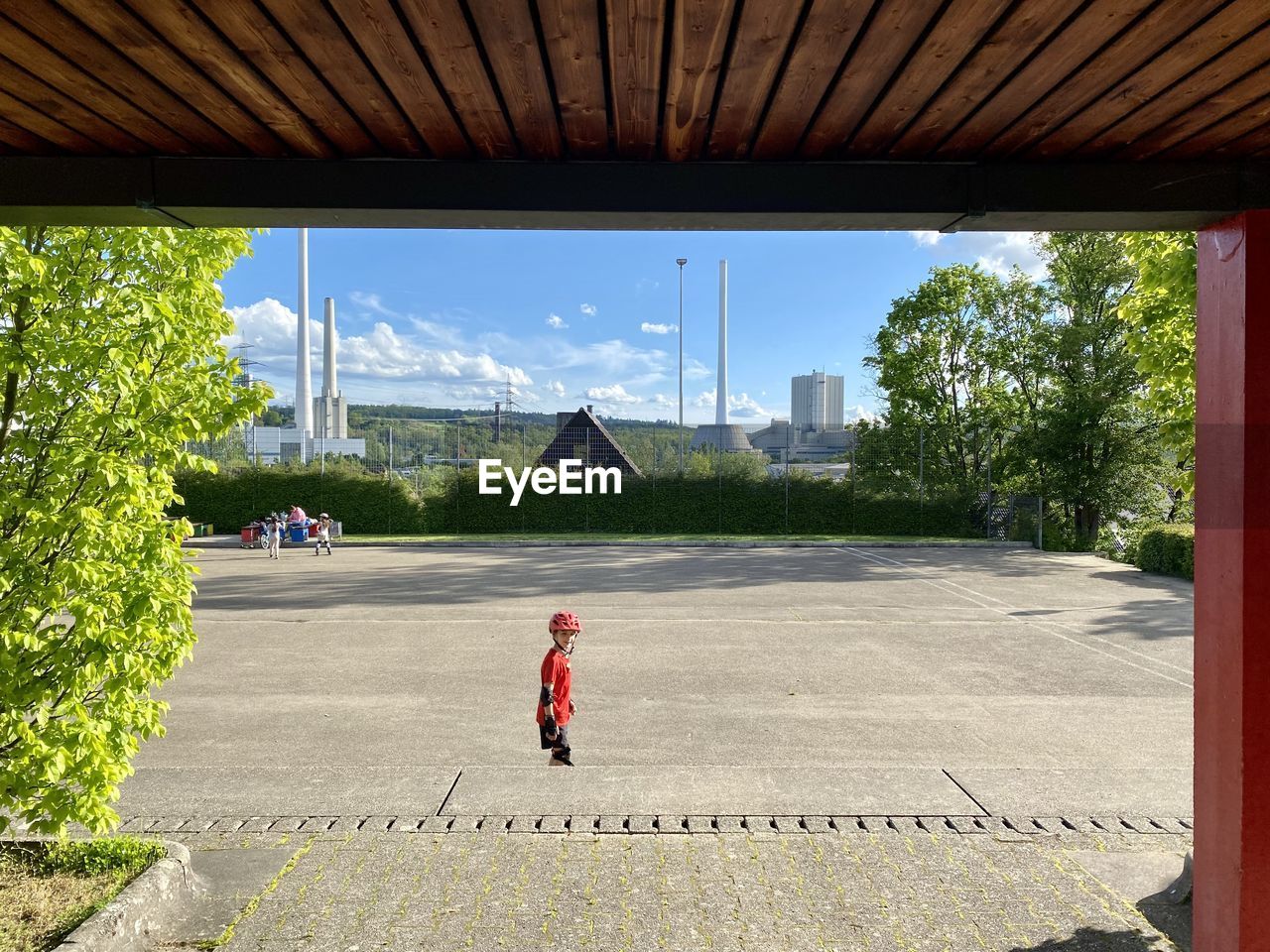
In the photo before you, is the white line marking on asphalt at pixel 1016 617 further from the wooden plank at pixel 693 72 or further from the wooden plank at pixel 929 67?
the wooden plank at pixel 693 72

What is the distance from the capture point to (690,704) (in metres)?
8.04

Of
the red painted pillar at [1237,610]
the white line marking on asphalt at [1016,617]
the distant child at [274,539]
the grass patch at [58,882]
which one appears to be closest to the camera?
the red painted pillar at [1237,610]

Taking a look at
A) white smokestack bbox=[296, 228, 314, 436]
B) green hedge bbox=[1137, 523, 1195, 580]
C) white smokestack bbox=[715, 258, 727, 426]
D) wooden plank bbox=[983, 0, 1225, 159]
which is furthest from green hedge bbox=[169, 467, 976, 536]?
white smokestack bbox=[715, 258, 727, 426]

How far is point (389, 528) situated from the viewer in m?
31.0

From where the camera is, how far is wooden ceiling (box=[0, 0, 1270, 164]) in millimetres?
2371

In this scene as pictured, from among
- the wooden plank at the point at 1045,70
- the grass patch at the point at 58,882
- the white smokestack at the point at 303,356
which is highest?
the white smokestack at the point at 303,356

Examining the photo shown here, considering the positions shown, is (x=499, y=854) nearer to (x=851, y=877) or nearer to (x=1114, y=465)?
(x=851, y=877)

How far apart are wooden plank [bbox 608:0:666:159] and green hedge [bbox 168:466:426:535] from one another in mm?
29356

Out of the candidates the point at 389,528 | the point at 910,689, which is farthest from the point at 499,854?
the point at 389,528

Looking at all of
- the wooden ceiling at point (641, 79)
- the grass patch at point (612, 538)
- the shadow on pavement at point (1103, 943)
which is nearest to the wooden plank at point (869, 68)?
the wooden ceiling at point (641, 79)

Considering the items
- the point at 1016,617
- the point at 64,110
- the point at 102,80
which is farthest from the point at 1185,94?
the point at 1016,617

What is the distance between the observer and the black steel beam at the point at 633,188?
3.35m

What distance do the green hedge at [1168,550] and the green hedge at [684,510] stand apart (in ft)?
35.6

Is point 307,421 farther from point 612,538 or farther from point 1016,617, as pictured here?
point 1016,617
